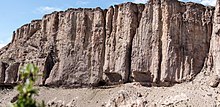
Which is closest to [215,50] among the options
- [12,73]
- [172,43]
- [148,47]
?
[172,43]

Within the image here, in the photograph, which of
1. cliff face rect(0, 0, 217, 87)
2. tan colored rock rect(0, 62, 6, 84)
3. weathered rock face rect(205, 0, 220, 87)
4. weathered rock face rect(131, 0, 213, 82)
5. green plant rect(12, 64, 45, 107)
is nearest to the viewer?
green plant rect(12, 64, 45, 107)

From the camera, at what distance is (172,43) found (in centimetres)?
4981

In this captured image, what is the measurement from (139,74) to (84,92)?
7368 millimetres

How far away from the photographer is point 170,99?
43406mm

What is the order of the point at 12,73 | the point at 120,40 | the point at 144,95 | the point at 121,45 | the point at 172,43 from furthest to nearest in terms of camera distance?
the point at 12,73
the point at 120,40
the point at 121,45
the point at 172,43
the point at 144,95

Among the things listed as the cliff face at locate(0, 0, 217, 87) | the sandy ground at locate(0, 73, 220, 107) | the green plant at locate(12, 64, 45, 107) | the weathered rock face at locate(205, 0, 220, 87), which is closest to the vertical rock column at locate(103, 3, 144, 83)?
Result: the cliff face at locate(0, 0, 217, 87)

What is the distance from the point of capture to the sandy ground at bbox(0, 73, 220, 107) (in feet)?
136

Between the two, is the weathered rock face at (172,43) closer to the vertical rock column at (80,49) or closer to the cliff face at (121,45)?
the cliff face at (121,45)

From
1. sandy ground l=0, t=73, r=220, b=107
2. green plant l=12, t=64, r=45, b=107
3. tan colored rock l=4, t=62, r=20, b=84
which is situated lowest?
sandy ground l=0, t=73, r=220, b=107

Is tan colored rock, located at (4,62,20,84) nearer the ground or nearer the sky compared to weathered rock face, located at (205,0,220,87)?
nearer the ground

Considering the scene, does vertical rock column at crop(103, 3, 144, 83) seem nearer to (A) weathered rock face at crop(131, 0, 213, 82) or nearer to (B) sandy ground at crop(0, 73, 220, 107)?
(A) weathered rock face at crop(131, 0, 213, 82)

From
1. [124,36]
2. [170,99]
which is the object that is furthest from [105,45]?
[170,99]

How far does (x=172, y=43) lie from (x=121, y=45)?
24.0 feet

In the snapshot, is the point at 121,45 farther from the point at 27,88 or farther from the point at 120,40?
the point at 27,88
